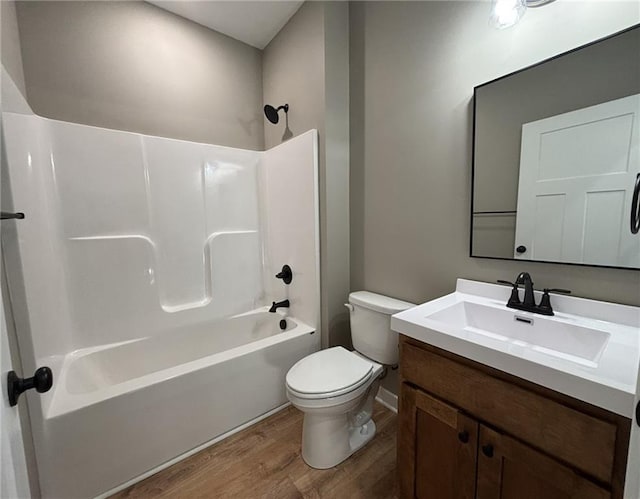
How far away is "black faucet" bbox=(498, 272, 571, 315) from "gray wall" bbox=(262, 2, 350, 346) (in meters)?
1.05

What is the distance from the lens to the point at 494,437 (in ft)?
2.62

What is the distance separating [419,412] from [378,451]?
70 centimetres

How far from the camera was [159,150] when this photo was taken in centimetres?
190

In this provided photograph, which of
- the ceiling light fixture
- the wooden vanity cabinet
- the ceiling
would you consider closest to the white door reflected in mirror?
the ceiling light fixture

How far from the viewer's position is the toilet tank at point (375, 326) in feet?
4.90

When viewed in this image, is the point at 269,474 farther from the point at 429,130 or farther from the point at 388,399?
the point at 429,130

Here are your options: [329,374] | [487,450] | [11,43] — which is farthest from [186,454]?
[11,43]

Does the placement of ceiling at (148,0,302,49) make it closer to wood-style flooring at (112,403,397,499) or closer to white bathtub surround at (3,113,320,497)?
white bathtub surround at (3,113,320,497)

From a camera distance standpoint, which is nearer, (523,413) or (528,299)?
(523,413)

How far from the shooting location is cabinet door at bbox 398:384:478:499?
87cm

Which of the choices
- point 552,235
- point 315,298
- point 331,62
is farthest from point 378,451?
point 331,62

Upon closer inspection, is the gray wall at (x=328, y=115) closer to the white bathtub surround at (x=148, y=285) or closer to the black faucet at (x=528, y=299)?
the white bathtub surround at (x=148, y=285)

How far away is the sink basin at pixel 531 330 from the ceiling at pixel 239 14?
2.25 metres

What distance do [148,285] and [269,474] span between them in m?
1.42
